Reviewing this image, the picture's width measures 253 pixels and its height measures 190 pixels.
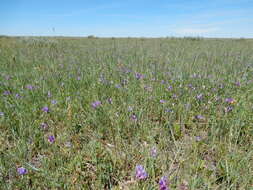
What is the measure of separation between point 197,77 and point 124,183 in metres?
2.42

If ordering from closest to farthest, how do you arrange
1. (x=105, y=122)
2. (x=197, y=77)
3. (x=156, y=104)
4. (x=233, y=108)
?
(x=105, y=122) → (x=233, y=108) → (x=156, y=104) → (x=197, y=77)

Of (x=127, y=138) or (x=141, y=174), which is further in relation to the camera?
(x=127, y=138)

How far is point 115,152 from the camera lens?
4.37 ft

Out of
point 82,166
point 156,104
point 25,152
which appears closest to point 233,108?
point 156,104

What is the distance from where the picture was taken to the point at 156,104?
2020 mm

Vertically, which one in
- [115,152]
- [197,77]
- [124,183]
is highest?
[197,77]

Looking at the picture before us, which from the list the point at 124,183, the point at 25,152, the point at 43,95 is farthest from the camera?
the point at 43,95

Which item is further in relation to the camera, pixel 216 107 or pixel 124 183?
pixel 216 107

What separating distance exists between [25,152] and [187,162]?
1.34 metres

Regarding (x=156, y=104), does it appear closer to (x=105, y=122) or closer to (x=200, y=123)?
(x=200, y=123)

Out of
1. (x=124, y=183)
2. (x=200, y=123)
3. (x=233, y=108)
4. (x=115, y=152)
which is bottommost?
(x=124, y=183)

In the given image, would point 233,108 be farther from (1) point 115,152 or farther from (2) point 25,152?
(2) point 25,152

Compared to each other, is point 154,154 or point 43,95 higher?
point 43,95

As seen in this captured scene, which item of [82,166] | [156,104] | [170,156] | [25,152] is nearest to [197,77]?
[156,104]
